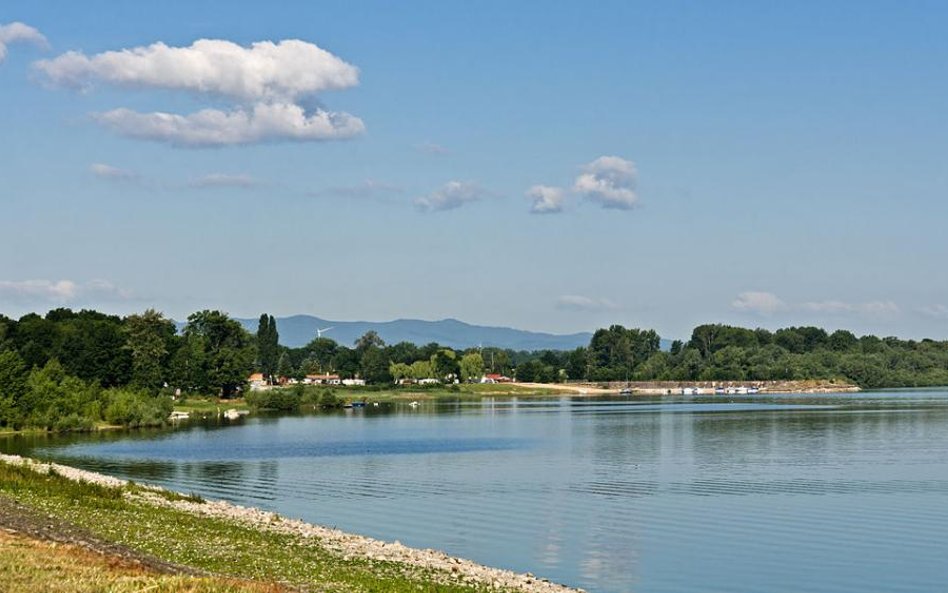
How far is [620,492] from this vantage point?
213 ft

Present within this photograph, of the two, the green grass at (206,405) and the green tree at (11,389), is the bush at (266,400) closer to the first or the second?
the green grass at (206,405)

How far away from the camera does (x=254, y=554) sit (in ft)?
116

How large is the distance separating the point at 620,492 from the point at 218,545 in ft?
108

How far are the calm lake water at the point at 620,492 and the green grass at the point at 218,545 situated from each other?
772 cm

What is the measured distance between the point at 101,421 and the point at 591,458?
6715cm

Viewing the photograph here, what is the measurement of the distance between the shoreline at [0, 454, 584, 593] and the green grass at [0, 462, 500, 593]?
475mm

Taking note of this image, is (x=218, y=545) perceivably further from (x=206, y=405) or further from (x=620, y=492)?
(x=206, y=405)

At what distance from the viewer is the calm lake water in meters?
42.8

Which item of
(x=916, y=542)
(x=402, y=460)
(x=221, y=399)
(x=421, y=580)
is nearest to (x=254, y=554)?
(x=421, y=580)

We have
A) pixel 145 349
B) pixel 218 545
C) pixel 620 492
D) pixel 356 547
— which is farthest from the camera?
pixel 145 349

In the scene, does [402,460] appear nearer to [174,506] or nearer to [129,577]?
[174,506]

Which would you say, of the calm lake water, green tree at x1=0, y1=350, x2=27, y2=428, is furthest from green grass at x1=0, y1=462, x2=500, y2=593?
green tree at x1=0, y1=350, x2=27, y2=428

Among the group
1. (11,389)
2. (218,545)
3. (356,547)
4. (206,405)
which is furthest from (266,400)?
(218,545)

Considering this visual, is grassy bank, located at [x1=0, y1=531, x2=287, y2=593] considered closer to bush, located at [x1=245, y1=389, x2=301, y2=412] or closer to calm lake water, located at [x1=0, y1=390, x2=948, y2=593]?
calm lake water, located at [x1=0, y1=390, x2=948, y2=593]
